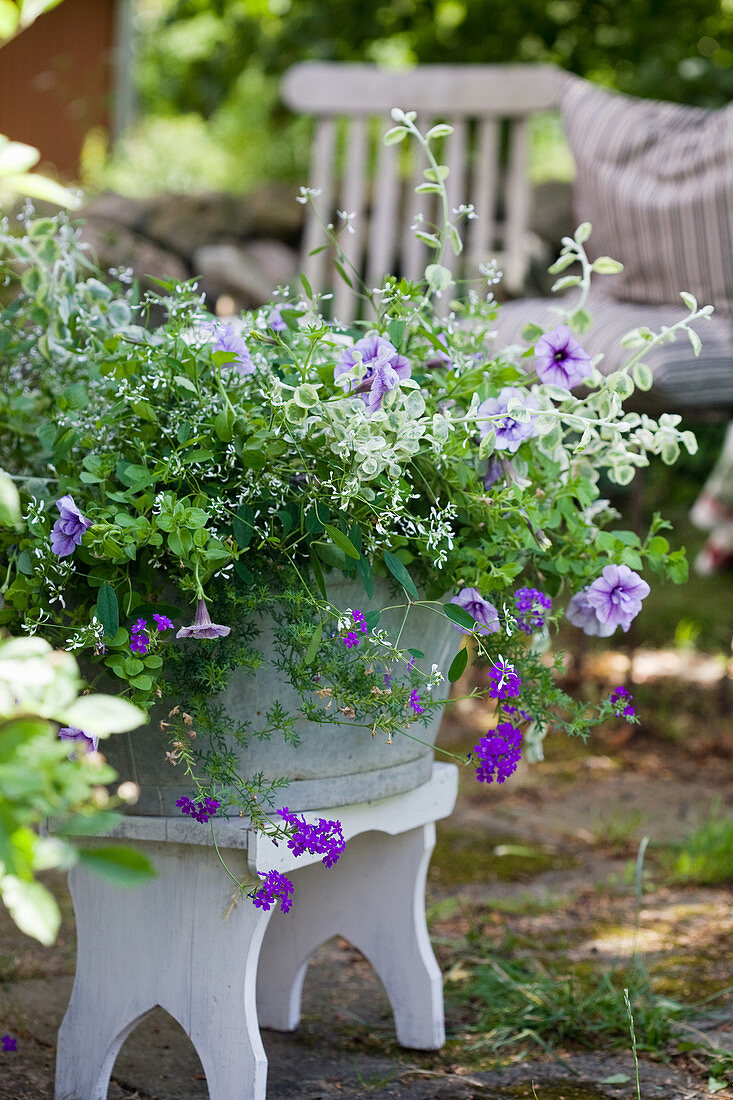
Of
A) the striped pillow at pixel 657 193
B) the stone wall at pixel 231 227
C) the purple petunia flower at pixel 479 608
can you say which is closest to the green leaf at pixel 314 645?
the purple petunia flower at pixel 479 608

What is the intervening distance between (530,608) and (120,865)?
2.06 ft

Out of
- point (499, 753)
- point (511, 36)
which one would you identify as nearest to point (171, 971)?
point (499, 753)

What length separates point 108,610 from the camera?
93 cm

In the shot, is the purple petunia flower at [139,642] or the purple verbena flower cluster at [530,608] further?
the purple verbena flower cluster at [530,608]

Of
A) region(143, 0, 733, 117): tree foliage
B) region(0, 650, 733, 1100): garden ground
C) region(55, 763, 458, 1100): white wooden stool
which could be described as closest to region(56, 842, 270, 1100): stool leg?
region(55, 763, 458, 1100): white wooden stool

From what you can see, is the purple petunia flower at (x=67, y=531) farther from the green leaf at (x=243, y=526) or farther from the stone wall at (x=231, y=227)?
the stone wall at (x=231, y=227)

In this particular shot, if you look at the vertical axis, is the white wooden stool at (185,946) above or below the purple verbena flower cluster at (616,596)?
below

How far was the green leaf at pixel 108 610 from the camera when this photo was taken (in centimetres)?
92

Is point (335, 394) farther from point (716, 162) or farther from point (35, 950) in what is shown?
point (716, 162)

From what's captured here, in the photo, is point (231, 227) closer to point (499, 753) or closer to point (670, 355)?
point (670, 355)

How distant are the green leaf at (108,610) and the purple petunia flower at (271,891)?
9.7 inches

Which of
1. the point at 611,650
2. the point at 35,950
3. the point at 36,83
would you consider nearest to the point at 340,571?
the point at 35,950

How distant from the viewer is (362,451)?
92cm

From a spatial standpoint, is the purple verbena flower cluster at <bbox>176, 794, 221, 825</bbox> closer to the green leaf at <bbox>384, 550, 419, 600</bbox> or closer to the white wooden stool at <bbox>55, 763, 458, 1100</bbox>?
the white wooden stool at <bbox>55, 763, 458, 1100</bbox>
